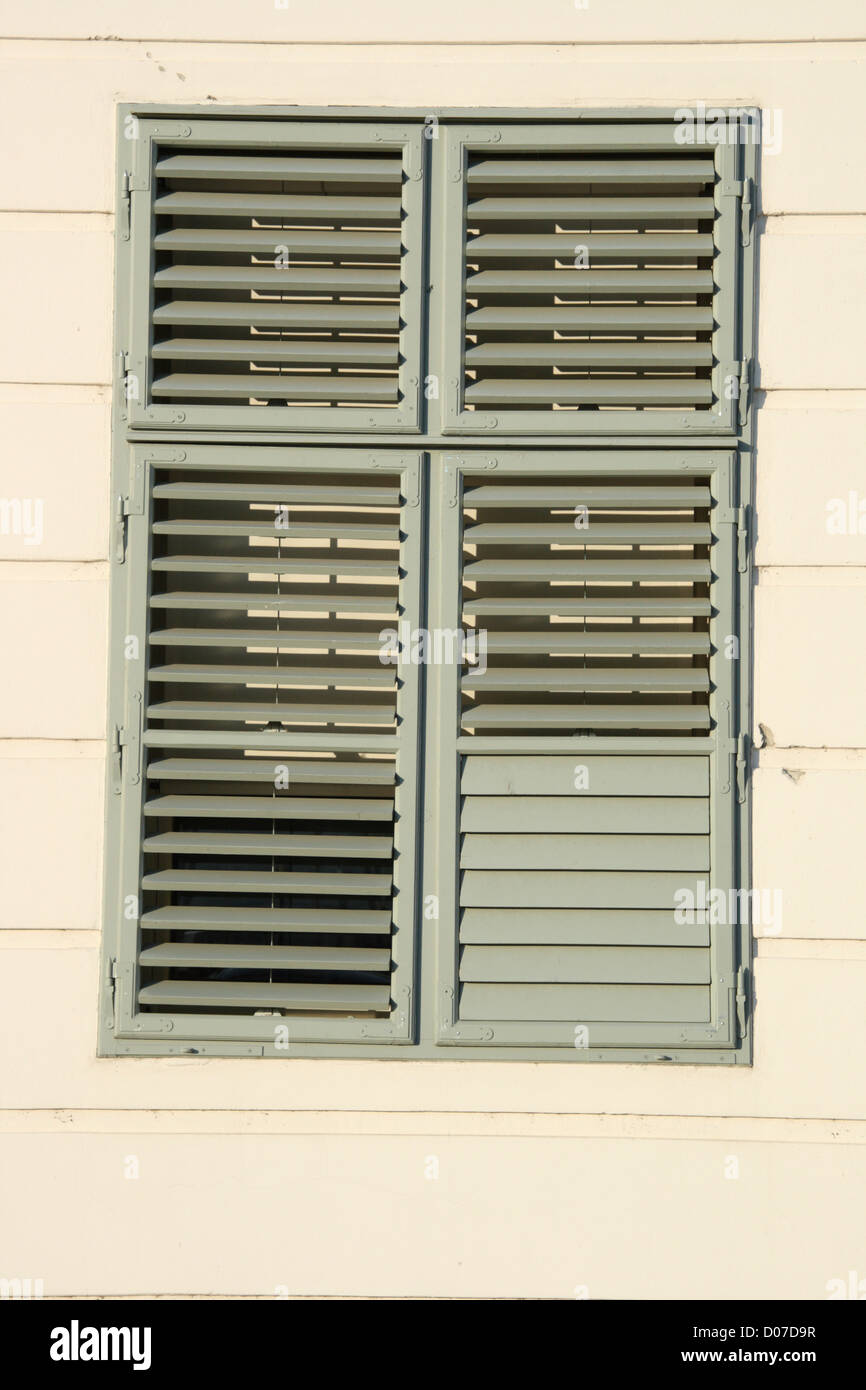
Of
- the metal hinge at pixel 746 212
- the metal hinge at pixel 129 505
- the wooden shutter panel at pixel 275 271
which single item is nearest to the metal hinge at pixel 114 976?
the metal hinge at pixel 129 505

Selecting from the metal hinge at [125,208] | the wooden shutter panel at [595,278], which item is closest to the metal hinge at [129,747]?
the wooden shutter panel at [595,278]

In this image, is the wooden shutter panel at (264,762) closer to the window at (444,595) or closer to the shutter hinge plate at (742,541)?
the window at (444,595)

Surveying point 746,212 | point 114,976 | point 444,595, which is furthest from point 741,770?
point 114,976

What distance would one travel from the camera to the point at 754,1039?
2.47 meters

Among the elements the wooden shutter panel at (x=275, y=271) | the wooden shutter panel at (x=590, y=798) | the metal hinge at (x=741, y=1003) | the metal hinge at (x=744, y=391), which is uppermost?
the wooden shutter panel at (x=275, y=271)

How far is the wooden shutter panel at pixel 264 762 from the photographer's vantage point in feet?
8.04

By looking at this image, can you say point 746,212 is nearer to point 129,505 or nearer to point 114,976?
point 129,505

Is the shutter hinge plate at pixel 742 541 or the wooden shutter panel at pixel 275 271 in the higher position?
the wooden shutter panel at pixel 275 271

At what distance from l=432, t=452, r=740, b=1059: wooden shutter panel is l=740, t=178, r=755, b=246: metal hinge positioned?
0.54m

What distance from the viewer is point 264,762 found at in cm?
249

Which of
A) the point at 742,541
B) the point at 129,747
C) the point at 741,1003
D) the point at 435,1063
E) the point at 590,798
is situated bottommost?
the point at 435,1063

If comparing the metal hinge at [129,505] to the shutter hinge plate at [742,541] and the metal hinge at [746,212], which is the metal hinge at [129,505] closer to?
the shutter hinge plate at [742,541]

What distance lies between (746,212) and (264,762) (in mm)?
1729

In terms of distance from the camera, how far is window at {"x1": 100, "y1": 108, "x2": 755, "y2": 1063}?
2.45 meters
